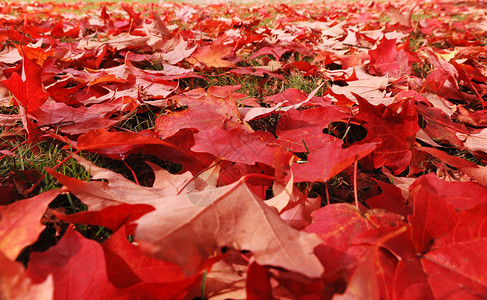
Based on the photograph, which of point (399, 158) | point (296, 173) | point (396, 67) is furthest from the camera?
point (396, 67)

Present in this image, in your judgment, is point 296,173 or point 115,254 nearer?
point 115,254

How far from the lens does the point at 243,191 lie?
1.87 feet

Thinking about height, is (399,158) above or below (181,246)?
below

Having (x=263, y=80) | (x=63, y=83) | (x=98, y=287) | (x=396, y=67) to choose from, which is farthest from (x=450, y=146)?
(x=63, y=83)

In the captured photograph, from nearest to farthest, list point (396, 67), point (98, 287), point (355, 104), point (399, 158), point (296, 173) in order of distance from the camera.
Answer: point (98, 287), point (296, 173), point (399, 158), point (355, 104), point (396, 67)

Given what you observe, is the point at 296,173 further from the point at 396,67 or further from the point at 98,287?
the point at 396,67

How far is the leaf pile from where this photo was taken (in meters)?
0.47

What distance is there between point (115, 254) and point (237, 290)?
0.73 ft

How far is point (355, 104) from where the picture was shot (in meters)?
1.15

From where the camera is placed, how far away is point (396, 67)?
152 cm

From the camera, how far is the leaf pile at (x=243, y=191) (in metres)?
0.47

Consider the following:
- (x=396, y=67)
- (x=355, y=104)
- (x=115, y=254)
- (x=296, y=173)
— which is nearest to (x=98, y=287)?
(x=115, y=254)

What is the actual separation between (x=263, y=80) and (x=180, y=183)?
3.19 feet

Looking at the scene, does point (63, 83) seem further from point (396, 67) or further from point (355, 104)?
point (396, 67)
